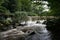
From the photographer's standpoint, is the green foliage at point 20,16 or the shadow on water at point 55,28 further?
the green foliage at point 20,16

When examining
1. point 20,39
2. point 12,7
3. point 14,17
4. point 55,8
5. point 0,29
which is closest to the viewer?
point 55,8

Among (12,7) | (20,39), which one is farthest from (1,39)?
(12,7)

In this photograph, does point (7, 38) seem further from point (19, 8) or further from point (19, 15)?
point (19, 8)

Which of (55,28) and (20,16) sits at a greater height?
(20,16)

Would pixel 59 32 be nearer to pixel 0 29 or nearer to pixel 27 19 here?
pixel 0 29

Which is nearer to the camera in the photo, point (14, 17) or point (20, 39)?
point (20, 39)

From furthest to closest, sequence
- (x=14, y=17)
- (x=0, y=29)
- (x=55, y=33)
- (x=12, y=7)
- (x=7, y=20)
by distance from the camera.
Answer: (x=12, y=7), (x=14, y=17), (x=7, y=20), (x=0, y=29), (x=55, y=33)

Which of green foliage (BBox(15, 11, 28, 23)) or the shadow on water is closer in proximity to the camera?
the shadow on water

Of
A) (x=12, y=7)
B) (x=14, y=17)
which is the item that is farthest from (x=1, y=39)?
(x=12, y=7)

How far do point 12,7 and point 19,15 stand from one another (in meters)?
1.68

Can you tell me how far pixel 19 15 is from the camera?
16.3 metres

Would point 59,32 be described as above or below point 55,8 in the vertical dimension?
below

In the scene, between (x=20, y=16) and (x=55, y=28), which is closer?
(x=55, y=28)

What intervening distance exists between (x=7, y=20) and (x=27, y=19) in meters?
3.22
